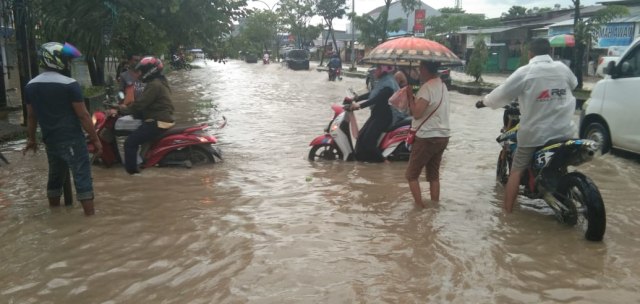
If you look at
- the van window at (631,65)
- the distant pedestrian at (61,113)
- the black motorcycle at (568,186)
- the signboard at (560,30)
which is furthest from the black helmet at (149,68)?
the signboard at (560,30)

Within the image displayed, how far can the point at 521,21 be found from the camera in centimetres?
3791

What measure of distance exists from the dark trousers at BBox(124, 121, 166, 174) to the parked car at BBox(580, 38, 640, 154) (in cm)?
620

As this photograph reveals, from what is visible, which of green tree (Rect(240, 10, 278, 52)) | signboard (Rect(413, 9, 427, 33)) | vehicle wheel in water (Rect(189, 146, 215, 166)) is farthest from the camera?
green tree (Rect(240, 10, 278, 52))

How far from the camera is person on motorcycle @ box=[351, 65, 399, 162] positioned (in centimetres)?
706

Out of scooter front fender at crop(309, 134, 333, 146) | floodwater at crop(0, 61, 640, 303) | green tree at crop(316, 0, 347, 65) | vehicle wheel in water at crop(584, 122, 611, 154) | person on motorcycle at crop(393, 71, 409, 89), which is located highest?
green tree at crop(316, 0, 347, 65)

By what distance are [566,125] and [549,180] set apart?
524mm

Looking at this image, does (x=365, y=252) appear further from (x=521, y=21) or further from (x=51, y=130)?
(x=521, y=21)

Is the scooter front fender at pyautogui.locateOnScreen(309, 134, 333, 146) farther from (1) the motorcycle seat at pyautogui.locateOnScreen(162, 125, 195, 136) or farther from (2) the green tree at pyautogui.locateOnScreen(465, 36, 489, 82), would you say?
(2) the green tree at pyautogui.locateOnScreen(465, 36, 489, 82)

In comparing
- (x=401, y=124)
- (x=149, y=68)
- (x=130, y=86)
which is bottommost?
(x=401, y=124)

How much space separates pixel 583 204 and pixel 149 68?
16.5 ft

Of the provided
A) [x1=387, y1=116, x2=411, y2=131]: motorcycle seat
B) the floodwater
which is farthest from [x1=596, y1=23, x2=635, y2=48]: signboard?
[x1=387, y1=116, x2=411, y2=131]: motorcycle seat

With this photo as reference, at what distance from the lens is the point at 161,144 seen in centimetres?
715

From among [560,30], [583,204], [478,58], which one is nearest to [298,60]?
[560,30]

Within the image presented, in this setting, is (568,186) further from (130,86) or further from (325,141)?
(130,86)
